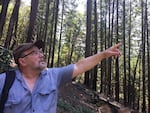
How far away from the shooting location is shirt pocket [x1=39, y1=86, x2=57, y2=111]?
2980 millimetres

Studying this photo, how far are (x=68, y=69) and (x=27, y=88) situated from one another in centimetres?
42

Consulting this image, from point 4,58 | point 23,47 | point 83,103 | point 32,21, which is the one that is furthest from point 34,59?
point 32,21

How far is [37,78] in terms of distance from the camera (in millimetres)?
3170

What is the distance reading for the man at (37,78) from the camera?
9.68 feet

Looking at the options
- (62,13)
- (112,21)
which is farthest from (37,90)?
(62,13)

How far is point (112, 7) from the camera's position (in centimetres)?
3244

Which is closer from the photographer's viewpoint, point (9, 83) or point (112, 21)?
point (9, 83)

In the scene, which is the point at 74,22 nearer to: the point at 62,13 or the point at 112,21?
the point at 62,13

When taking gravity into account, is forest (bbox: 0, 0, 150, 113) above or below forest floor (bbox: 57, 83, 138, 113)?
above

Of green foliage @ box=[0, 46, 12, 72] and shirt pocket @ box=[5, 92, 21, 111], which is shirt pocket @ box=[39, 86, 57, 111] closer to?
shirt pocket @ box=[5, 92, 21, 111]

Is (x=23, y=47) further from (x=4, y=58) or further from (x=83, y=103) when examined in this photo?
(x=83, y=103)

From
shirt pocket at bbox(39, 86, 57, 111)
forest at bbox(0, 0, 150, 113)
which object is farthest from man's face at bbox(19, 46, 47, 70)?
forest at bbox(0, 0, 150, 113)

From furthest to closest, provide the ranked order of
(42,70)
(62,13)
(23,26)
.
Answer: (62,13) → (23,26) → (42,70)

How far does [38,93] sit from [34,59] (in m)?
0.37
